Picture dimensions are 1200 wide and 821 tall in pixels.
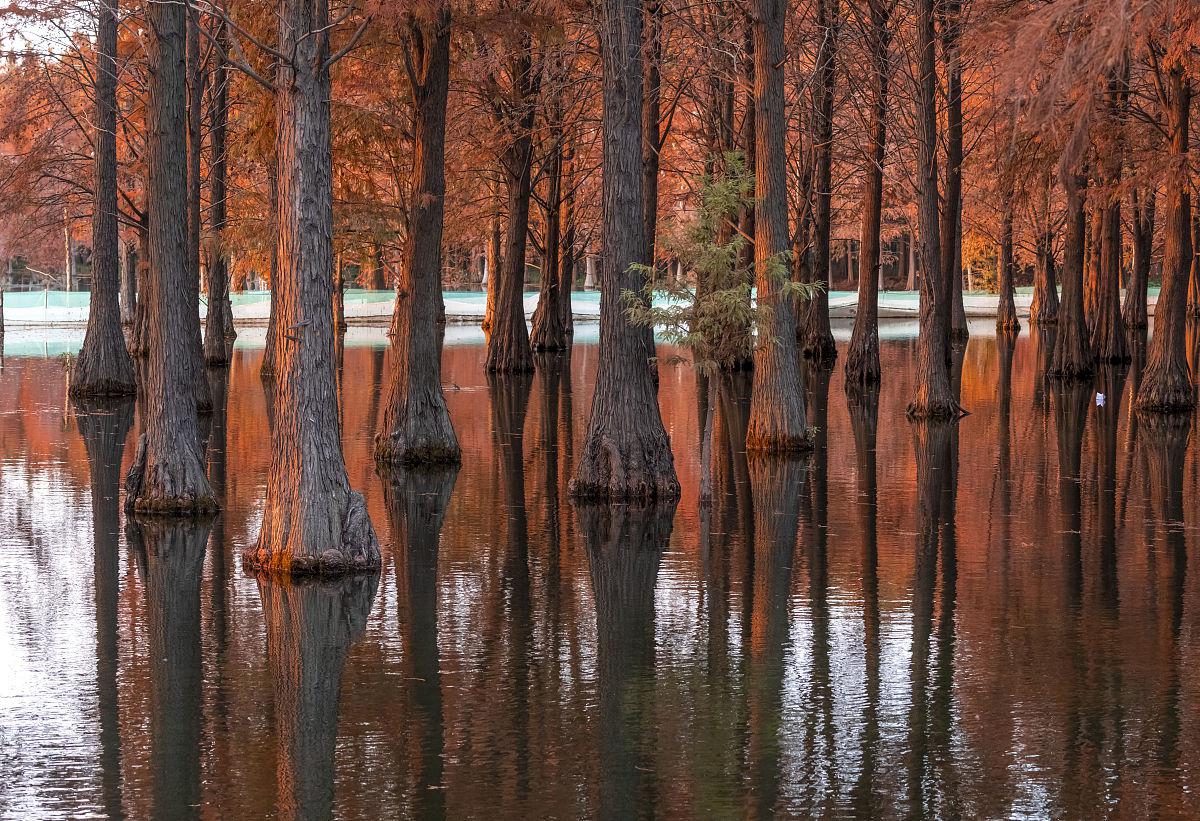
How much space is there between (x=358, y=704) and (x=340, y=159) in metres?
19.3

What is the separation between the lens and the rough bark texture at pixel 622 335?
55.0 ft

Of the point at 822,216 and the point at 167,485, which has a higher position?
the point at 822,216

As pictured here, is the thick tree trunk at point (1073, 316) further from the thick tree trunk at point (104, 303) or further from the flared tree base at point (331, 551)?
the flared tree base at point (331, 551)

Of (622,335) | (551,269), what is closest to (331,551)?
(622,335)

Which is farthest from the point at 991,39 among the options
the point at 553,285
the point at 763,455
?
the point at 553,285

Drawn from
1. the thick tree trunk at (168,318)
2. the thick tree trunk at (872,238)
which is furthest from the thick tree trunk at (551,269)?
the thick tree trunk at (168,318)

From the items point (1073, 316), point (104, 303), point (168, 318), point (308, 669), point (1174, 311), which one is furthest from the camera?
point (1073, 316)

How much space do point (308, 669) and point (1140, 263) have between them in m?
45.0

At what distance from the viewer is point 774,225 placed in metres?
20.7

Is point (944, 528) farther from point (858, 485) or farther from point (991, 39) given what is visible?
point (991, 39)

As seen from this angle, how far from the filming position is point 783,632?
11.0 m

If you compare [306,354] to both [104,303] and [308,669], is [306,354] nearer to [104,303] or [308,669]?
[308,669]

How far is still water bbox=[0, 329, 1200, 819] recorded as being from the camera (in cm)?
769

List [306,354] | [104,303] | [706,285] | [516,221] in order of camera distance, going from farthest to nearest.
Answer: [516,221] < [104,303] < [706,285] < [306,354]
